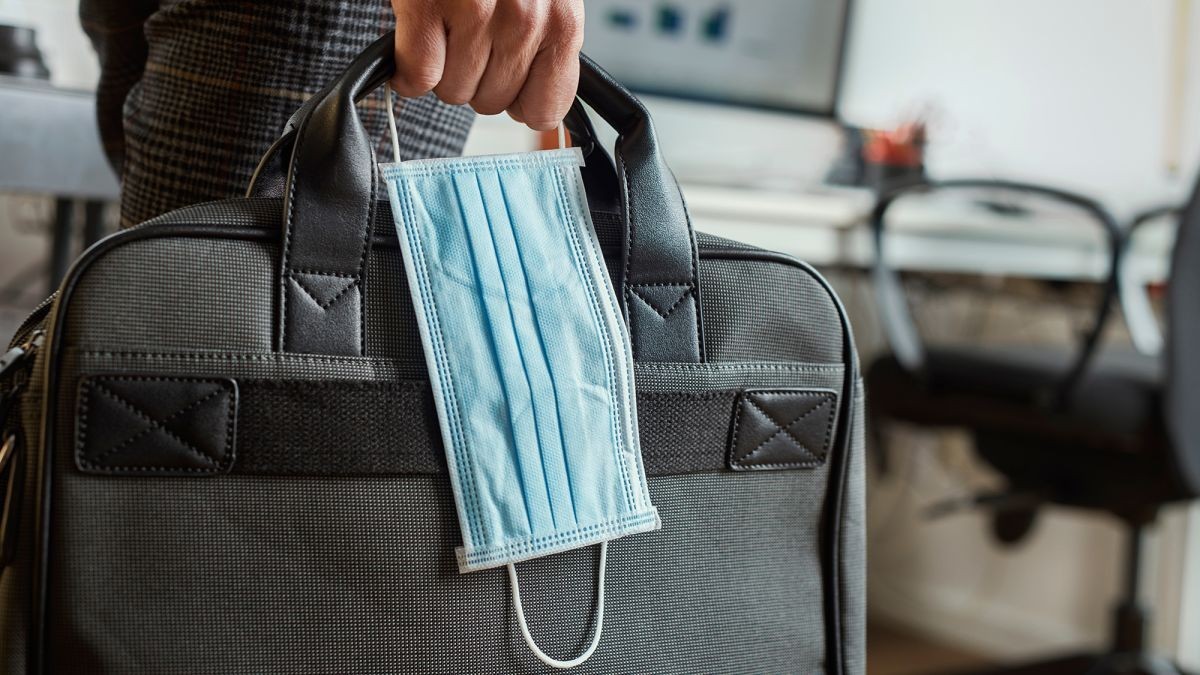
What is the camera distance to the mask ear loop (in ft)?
1.70

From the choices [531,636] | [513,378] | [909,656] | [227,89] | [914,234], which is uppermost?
[227,89]

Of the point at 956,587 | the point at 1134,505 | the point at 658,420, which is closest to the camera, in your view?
the point at 658,420

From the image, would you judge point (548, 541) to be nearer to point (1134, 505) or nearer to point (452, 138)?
point (452, 138)

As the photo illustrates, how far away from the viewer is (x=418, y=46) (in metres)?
0.50

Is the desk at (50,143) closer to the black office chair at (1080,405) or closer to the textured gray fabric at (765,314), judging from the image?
the textured gray fabric at (765,314)

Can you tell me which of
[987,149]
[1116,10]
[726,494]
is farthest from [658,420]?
[1116,10]

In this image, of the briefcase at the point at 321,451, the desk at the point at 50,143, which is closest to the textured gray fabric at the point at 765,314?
the briefcase at the point at 321,451

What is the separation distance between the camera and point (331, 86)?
50 centimetres

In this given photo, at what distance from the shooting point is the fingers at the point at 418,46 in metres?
0.50

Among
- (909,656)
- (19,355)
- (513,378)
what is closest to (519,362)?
(513,378)

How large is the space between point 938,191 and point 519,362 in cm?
Answer: 123

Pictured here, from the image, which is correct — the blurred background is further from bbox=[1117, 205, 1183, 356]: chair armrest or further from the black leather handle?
the black leather handle

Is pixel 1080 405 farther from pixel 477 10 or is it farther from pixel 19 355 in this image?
pixel 19 355

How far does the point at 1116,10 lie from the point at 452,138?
2.18m
